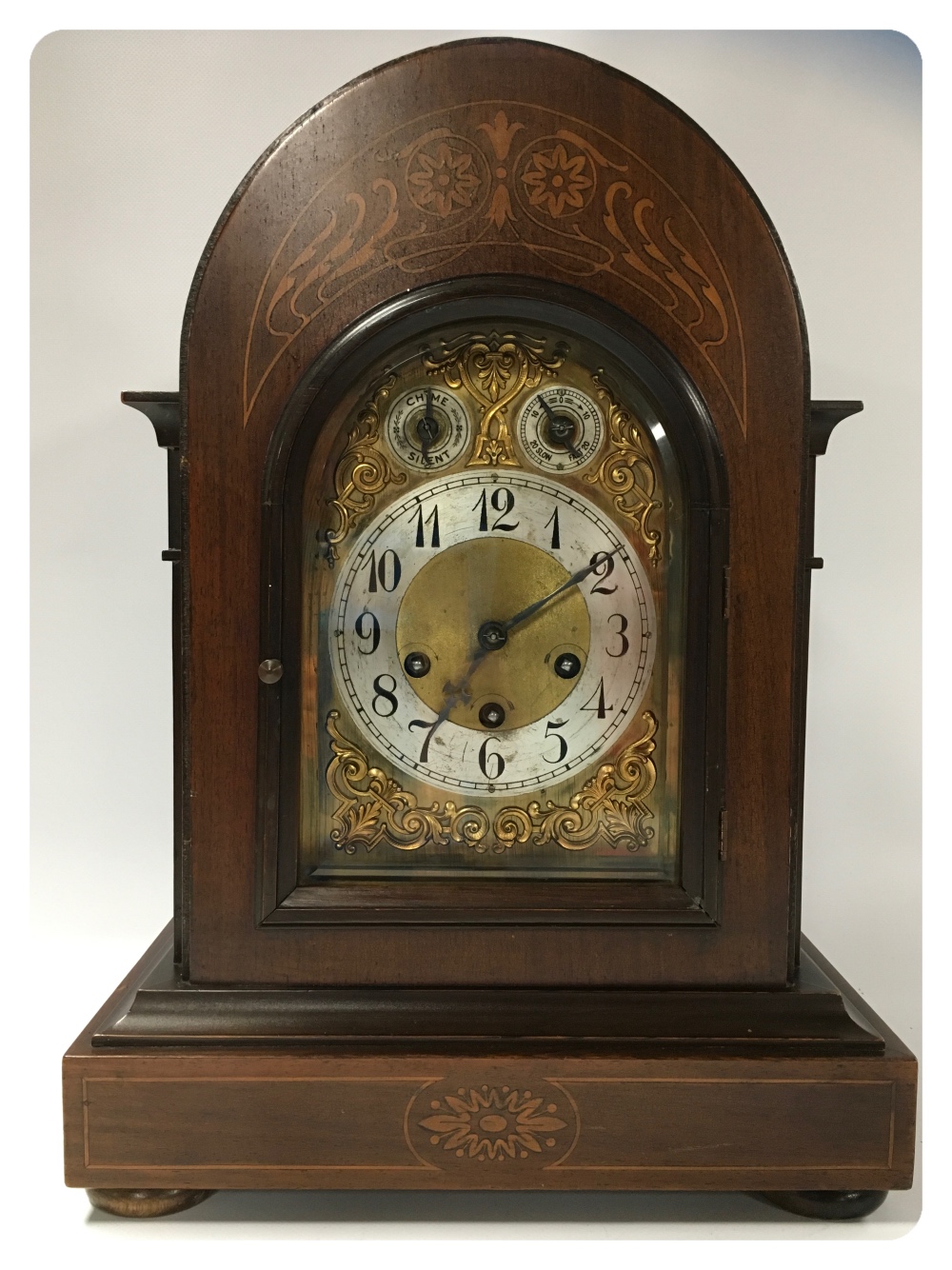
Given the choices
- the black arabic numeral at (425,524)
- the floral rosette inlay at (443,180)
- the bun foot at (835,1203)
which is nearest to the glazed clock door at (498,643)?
the black arabic numeral at (425,524)

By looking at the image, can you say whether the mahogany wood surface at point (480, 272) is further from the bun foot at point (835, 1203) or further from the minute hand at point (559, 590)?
the bun foot at point (835, 1203)

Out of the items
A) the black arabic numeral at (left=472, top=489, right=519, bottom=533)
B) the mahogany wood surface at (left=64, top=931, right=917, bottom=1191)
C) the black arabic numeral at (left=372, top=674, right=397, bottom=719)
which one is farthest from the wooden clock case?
the black arabic numeral at (left=472, top=489, right=519, bottom=533)

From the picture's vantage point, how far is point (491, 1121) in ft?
5.39

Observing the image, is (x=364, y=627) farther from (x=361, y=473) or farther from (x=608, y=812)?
(x=608, y=812)

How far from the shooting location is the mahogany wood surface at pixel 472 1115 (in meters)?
1.64

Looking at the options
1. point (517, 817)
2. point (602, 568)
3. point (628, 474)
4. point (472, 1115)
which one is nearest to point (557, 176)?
point (628, 474)

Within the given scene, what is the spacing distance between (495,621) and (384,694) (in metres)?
0.18

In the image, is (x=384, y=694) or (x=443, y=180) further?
(x=384, y=694)

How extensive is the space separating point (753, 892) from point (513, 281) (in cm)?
84

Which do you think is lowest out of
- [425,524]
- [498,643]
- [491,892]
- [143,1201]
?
[143,1201]

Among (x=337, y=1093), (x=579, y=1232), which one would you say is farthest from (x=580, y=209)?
(x=579, y=1232)

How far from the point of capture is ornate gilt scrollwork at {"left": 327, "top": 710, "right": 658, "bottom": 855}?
1.77 meters

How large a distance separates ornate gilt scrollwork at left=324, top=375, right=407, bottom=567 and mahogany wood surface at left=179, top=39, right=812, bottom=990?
109mm

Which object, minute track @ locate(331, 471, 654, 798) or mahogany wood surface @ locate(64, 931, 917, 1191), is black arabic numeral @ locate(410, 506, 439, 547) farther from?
mahogany wood surface @ locate(64, 931, 917, 1191)
